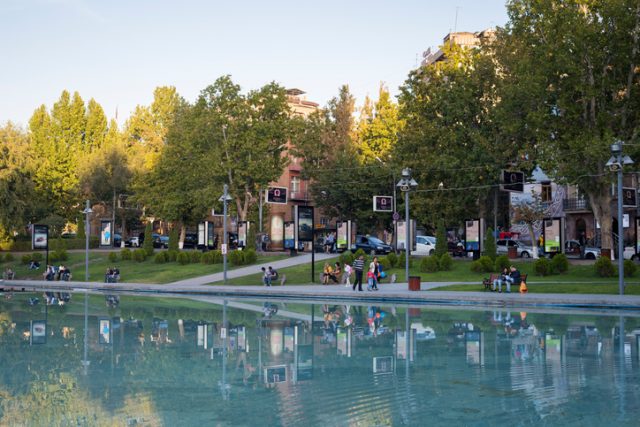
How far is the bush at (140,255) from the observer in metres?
60.3

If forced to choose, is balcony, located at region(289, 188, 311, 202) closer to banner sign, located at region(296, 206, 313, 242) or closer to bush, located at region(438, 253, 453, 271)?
banner sign, located at region(296, 206, 313, 242)

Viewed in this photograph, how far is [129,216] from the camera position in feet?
265

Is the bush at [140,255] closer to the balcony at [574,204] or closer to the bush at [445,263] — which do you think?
the bush at [445,263]

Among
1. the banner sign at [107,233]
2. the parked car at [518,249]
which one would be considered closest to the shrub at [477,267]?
the parked car at [518,249]

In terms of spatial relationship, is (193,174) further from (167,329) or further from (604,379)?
(604,379)

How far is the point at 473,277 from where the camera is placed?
40.5 m

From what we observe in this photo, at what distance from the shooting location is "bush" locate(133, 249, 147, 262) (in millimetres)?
60344

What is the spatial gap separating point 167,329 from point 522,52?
32575 mm

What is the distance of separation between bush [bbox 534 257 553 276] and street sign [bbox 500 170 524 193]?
618cm

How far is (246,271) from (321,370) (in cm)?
3662

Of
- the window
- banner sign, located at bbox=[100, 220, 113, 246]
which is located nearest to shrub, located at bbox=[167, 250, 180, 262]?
banner sign, located at bbox=[100, 220, 113, 246]

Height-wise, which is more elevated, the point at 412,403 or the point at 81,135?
the point at 81,135

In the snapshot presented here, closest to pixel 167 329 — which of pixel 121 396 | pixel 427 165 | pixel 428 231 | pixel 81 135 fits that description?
pixel 121 396

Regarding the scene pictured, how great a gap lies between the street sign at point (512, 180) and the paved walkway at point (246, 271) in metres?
13.8
